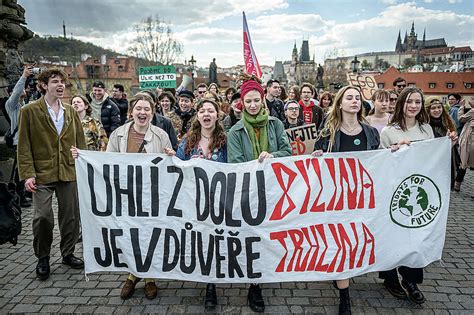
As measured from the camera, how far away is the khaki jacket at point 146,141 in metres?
3.87

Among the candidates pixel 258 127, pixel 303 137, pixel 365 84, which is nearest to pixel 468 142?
pixel 365 84

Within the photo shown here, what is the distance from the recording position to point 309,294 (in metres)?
3.72

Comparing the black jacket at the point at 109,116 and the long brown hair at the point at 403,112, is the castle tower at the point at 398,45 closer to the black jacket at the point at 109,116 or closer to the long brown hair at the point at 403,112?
the black jacket at the point at 109,116

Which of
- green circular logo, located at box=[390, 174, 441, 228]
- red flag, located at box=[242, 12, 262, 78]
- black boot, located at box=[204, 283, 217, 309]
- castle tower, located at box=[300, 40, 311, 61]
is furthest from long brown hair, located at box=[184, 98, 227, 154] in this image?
castle tower, located at box=[300, 40, 311, 61]

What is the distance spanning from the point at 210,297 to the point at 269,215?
1.03 metres

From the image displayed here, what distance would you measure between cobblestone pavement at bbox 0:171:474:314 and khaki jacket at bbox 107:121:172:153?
1.53 m

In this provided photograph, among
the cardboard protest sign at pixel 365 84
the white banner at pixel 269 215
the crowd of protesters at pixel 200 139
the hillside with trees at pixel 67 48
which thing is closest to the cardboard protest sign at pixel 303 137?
the crowd of protesters at pixel 200 139

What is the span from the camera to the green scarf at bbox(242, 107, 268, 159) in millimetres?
3609

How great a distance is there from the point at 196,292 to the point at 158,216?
0.97m

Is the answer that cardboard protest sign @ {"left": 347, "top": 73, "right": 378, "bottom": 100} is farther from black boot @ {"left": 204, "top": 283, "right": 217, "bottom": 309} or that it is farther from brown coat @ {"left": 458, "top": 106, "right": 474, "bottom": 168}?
black boot @ {"left": 204, "top": 283, "right": 217, "bottom": 309}

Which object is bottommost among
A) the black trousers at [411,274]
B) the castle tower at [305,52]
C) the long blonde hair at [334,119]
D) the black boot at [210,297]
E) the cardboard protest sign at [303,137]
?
the black boot at [210,297]

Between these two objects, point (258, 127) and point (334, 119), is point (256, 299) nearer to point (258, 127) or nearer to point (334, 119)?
point (258, 127)

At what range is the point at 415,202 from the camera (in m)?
3.53

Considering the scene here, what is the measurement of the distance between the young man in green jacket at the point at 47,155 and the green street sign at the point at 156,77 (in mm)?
6944
